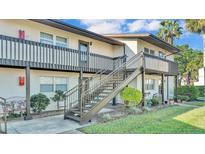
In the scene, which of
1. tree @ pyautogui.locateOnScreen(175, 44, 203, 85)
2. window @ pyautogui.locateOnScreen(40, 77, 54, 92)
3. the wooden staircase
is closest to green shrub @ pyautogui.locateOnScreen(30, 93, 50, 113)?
the wooden staircase

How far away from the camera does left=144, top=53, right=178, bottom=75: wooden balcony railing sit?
12.3 metres

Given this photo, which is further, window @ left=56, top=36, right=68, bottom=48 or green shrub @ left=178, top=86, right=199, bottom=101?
green shrub @ left=178, top=86, right=199, bottom=101

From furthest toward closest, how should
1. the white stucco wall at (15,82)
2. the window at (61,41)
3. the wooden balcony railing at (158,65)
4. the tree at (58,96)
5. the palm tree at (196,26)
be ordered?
the palm tree at (196,26) < the wooden balcony railing at (158,65) < the window at (61,41) < the tree at (58,96) < the white stucco wall at (15,82)

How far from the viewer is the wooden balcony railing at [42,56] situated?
7969mm

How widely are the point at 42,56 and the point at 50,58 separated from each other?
1.52 feet

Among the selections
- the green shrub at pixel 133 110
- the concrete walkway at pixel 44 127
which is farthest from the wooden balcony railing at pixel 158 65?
the concrete walkway at pixel 44 127

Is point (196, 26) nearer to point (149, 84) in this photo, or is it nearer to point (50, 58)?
point (149, 84)

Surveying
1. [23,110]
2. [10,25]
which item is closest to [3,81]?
[23,110]

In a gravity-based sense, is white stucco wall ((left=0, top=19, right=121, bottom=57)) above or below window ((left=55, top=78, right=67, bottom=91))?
above

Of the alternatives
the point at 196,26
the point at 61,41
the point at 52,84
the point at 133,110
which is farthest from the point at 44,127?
the point at 196,26

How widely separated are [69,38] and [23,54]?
4.15m

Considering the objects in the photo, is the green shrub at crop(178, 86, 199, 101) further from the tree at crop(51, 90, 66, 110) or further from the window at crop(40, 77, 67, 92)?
the tree at crop(51, 90, 66, 110)

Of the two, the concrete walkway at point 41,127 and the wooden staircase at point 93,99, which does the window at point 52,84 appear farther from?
the concrete walkway at point 41,127
